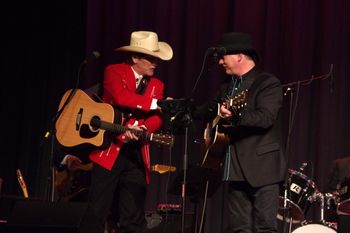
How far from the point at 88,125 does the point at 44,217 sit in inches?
66.1

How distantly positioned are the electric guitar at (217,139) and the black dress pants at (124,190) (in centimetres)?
58

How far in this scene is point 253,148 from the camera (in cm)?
443

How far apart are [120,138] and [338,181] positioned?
10.0 ft

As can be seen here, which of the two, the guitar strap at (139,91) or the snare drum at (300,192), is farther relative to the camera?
the snare drum at (300,192)

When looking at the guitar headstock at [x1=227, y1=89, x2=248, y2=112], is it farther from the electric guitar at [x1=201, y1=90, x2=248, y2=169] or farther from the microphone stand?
the microphone stand

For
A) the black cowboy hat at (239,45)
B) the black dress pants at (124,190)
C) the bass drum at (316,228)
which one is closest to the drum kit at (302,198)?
the bass drum at (316,228)

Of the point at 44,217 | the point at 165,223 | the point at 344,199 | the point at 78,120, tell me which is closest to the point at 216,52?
the point at 78,120

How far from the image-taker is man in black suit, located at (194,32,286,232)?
4.32 metres

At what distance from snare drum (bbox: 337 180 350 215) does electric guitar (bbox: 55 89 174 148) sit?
2143 millimetres

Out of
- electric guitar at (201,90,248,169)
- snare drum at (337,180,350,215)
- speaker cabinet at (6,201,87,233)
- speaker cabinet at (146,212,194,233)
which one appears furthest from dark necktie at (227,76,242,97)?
snare drum at (337,180,350,215)

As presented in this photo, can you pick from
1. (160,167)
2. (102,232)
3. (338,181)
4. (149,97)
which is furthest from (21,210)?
(338,181)

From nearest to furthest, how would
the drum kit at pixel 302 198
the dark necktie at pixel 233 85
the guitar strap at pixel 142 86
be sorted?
the dark necktie at pixel 233 85, the guitar strap at pixel 142 86, the drum kit at pixel 302 198

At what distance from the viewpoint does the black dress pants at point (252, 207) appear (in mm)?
4320

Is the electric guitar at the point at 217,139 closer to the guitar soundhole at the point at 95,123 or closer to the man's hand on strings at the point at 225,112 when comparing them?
the man's hand on strings at the point at 225,112
